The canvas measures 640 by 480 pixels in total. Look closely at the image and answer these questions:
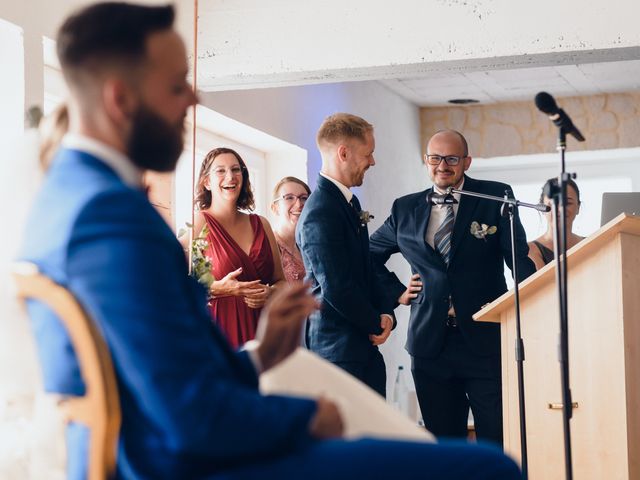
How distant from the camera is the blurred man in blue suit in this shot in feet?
4.27

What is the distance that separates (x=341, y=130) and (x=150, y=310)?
9.63 feet

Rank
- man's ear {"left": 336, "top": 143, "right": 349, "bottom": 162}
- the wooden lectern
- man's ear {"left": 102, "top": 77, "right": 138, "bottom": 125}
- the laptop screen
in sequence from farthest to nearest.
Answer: the laptop screen, man's ear {"left": 336, "top": 143, "right": 349, "bottom": 162}, the wooden lectern, man's ear {"left": 102, "top": 77, "right": 138, "bottom": 125}

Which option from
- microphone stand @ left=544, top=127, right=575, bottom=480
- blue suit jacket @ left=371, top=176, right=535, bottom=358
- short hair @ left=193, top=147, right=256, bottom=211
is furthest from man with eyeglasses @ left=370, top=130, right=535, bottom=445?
microphone stand @ left=544, top=127, right=575, bottom=480

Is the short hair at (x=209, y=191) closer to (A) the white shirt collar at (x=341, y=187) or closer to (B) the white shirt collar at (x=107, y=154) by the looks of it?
(A) the white shirt collar at (x=341, y=187)

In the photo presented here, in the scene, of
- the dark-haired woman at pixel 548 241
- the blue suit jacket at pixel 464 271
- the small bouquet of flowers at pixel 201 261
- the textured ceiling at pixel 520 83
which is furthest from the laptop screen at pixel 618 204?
the textured ceiling at pixel 520 83

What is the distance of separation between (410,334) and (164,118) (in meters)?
3.19

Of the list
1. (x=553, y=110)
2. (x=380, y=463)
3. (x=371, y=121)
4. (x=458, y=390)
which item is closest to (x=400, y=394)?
(x=371, y=121)

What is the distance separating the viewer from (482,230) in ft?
14.6

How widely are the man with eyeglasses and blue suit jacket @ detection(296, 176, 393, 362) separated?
362 mm

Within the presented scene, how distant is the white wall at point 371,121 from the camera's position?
6527mm

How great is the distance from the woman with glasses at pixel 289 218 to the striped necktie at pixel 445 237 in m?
1.20

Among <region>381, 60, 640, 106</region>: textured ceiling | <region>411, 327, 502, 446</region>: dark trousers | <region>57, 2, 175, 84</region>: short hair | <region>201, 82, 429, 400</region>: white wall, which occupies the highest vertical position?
<region>381, 60, 640, 106</region>: textured ceiling

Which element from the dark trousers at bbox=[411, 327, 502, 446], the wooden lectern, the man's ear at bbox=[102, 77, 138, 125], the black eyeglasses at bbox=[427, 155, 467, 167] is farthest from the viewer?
the black eyeglasses at bbox=[427, 155, 467, 167]

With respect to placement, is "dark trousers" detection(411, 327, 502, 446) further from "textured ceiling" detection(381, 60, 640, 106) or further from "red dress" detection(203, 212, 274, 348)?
"textured ceiling" detection(381, 60, 640, 106)
